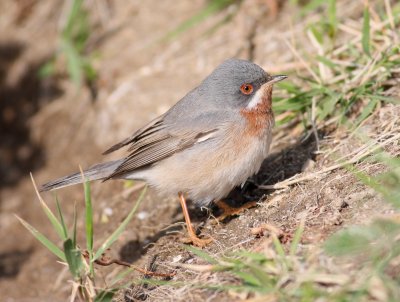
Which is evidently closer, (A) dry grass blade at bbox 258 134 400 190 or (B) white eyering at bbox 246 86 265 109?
(A) dry grass blade at bbox 258 134 400 190

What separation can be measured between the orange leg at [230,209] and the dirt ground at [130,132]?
A: 1.9 inches

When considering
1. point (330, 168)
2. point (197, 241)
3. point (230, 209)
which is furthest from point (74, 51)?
point (330, 168)

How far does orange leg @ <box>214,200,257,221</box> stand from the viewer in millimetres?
5191

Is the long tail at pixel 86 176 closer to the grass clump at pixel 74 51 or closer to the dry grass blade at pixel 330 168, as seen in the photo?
Result: the dry grass blade at pixel 330 168

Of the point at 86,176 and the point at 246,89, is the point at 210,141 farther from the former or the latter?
the point at 86,176

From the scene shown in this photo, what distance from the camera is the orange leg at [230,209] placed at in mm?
5191

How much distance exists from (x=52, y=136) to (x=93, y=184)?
5.63ft

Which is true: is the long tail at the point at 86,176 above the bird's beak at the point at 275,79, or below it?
below

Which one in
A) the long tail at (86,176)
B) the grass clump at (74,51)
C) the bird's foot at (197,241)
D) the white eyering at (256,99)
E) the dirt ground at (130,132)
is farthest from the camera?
the grass clump at (74,51)

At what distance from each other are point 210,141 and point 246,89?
0.55 meters

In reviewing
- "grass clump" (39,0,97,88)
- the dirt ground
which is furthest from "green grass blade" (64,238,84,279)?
"grass clump" (39,0,97,88)

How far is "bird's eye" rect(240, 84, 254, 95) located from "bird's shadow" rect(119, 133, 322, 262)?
84 centimetres

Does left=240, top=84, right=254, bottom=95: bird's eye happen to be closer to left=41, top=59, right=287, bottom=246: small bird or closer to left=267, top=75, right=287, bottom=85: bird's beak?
left=41, top=59, right=287, bottom=246: small bird

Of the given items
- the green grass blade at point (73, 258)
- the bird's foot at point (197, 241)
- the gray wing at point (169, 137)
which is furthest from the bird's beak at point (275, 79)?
the green grass blade at point (73, 258)
